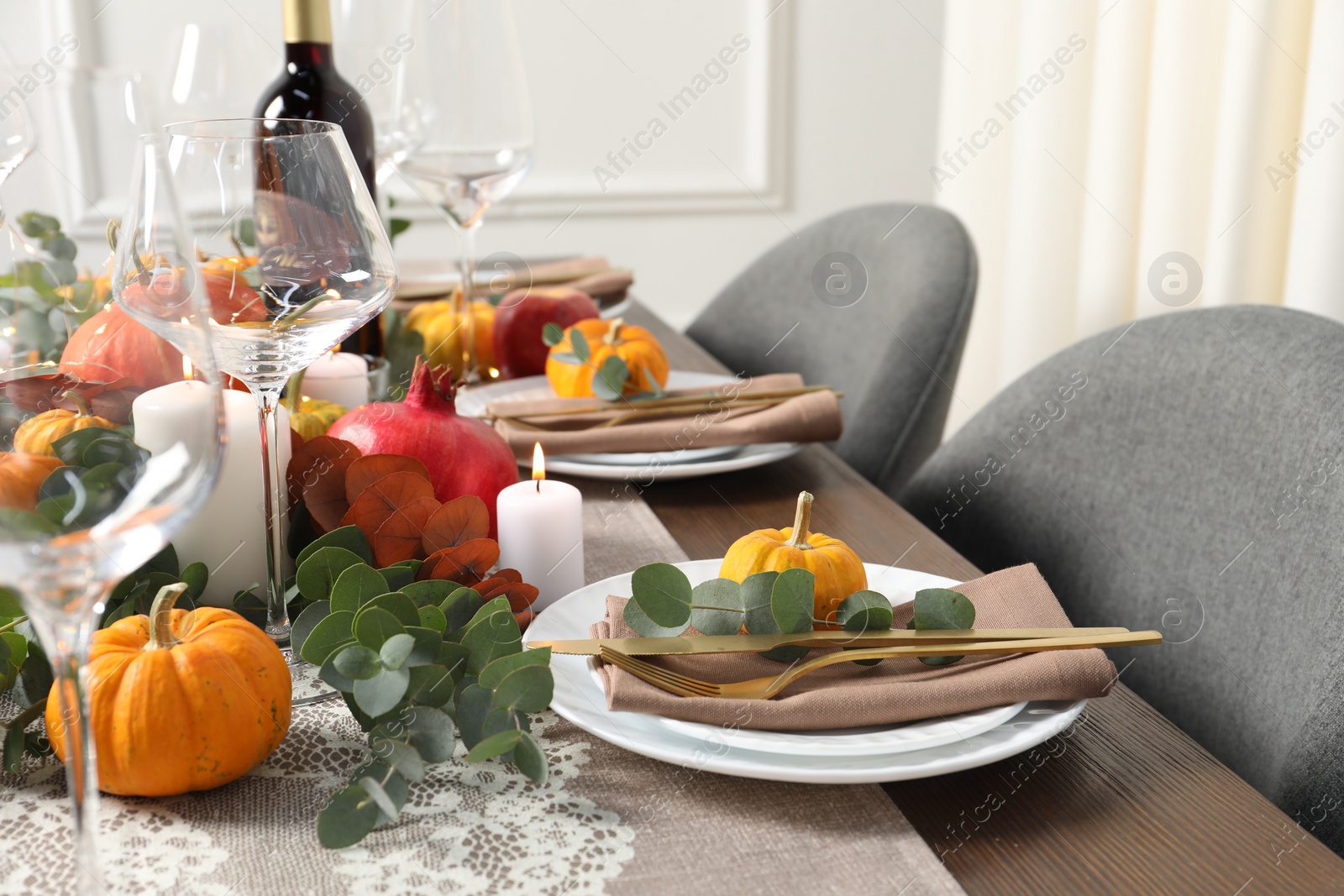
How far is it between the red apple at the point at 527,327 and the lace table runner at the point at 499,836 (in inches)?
25.5

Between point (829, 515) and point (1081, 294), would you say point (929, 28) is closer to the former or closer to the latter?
point (1081, 294)

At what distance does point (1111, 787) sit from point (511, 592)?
29 cm

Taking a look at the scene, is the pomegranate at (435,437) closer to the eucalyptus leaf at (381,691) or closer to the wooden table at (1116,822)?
the eucalyptus leaf at (381,691)

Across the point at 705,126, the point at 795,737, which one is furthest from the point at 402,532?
the point at 705,126

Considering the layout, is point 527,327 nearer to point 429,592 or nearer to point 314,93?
point 314,93

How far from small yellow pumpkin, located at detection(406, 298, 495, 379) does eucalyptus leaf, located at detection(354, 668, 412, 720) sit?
2.13ft

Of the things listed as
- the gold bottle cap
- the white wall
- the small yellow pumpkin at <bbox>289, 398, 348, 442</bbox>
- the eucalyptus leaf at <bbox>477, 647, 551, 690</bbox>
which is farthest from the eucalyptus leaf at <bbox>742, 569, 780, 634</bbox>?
the white wall

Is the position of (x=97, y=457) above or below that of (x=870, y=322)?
above

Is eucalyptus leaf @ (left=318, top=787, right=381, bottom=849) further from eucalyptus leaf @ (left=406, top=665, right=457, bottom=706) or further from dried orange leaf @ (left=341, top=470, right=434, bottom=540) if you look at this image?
dried orange leaf @ (left=341, top=470, right=434, bottom=540)

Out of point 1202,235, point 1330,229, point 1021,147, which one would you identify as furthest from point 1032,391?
point 1021,147

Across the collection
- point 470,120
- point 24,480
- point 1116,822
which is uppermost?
point 470,120

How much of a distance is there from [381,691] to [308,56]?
63 centimetres

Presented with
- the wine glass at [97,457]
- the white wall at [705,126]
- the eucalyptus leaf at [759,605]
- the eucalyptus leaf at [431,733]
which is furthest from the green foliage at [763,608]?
the white wall at [705,126]

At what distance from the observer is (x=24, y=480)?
0.33 meters
